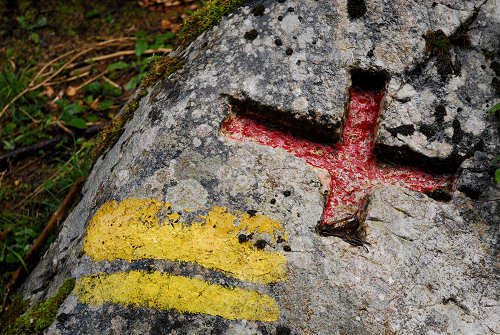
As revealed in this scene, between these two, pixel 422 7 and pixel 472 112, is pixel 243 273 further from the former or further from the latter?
pixel 422 7

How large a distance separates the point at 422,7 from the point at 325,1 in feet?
1.77

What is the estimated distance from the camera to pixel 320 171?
1.99 m

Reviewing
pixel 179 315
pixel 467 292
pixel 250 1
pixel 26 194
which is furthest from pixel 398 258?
pixel 26 194

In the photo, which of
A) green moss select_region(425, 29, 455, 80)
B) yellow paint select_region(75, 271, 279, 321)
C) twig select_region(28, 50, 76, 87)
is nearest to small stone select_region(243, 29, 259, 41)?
green moss select_region(425, 29, 455, 80)

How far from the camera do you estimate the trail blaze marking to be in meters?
1.73

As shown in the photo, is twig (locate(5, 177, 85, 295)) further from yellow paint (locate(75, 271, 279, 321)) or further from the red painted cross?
the red painted cross

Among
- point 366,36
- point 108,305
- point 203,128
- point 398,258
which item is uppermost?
point 366,36

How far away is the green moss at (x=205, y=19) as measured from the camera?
2318 mm

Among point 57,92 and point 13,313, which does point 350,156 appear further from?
point 57,92

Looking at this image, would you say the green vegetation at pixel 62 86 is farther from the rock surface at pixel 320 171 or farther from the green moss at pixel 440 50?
the green moss at pixel 440 50

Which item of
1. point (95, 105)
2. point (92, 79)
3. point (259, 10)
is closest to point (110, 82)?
point (92, 79)

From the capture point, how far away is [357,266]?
5.81ft

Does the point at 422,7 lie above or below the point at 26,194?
above

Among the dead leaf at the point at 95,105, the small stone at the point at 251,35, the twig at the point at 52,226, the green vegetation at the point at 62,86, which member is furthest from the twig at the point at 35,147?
the small stone at the point at 251,35
